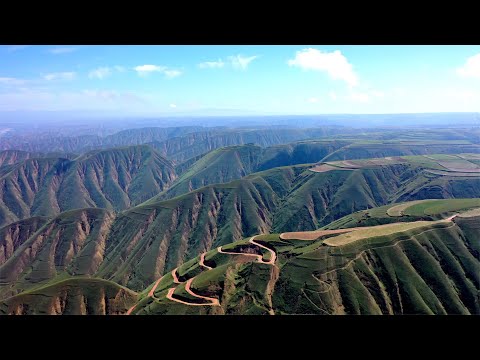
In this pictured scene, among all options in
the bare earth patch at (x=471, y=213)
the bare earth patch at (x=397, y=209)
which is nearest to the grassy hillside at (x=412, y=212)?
the bare earth patch at (x=397, y=209)

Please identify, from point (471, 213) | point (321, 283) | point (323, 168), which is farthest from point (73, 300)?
point (323, 168)

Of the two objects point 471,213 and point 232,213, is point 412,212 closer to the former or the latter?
point 471,213

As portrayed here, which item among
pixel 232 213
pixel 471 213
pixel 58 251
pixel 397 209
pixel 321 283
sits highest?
pixel 471 213

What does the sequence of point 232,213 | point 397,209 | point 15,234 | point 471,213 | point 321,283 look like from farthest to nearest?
1. point 232,213
2. point 15,234
3. point 397,209
4. point 471,213
5. point 321,283

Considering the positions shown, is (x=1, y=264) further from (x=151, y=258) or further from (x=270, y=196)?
(x=270, y=196)

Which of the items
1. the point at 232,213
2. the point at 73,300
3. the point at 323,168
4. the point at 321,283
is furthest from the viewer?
the point at 323,168
